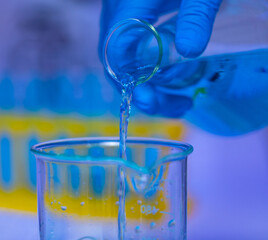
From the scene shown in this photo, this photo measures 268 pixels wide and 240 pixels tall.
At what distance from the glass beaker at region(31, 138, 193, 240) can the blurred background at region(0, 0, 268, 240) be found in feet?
2.64

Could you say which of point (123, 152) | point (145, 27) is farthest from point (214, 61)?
point (123, 152)

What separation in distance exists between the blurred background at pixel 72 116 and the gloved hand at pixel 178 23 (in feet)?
0.61

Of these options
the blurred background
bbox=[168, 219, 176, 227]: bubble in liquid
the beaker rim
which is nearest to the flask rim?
the beaker rim

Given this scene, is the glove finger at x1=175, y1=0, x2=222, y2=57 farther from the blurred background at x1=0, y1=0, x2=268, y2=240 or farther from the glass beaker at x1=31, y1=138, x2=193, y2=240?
the blurred background at x1=0, y1=0, x2=268, y2=240

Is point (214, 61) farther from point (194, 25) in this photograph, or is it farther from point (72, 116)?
point (72, 116)

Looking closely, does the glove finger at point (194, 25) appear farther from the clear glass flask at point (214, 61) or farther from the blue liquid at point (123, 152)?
the blue liquid at point (123, 152)

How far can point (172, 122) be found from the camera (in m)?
1.41

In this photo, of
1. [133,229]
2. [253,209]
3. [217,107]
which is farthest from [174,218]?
[253,209]

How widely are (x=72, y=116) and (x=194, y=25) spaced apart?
0.74 metres

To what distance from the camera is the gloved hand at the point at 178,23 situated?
0.84 metres

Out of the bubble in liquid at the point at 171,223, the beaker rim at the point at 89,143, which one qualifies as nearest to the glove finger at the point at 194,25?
the beaker rim at the point at 89,143

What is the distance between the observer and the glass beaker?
513 millimetres

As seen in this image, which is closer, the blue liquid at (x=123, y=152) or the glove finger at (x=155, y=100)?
the blue liquid at (x=123, y=152)

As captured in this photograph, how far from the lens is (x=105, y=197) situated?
53 cm
